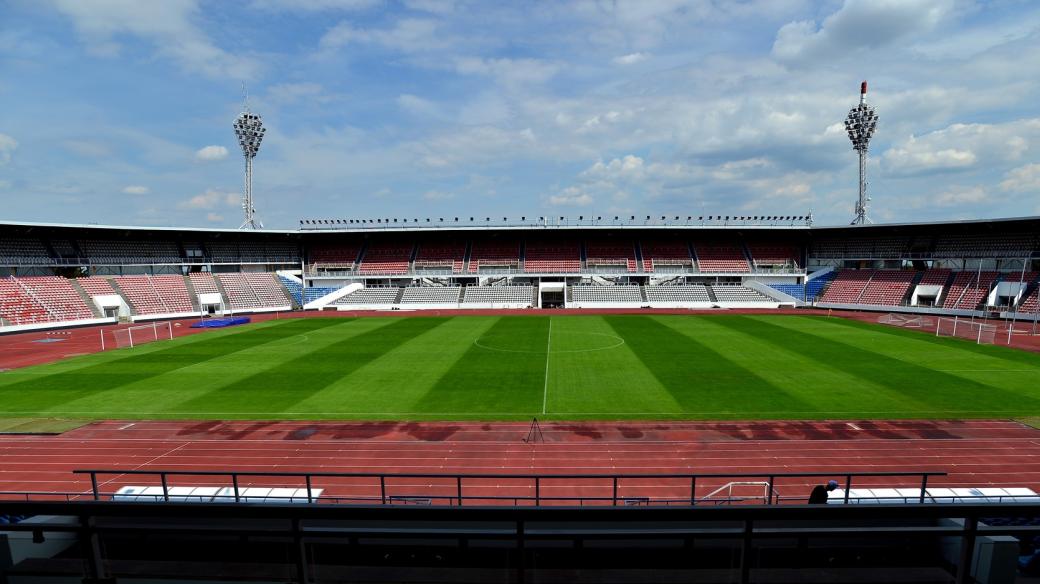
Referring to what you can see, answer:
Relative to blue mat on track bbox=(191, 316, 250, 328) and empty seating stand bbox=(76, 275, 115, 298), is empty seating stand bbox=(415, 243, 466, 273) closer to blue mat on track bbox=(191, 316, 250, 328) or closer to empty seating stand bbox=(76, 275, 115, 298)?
blue mat on track bbox=(191, 316, 250, 328)

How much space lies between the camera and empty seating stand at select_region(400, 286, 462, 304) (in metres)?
55.1

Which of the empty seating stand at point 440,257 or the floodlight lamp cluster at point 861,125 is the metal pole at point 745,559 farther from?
the floodlight lamp cluster at point 861,125

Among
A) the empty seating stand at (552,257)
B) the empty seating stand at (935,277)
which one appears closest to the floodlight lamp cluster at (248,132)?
the empty seating stand at (552,257)

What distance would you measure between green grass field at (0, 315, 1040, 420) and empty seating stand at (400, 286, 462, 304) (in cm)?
2030

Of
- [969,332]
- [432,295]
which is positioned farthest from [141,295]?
[969,332]

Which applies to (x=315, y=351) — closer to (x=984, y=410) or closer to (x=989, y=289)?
(x=984, y=410)

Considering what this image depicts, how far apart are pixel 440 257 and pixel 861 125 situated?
52.8 m

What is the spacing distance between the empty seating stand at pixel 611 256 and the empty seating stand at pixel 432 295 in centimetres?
1670

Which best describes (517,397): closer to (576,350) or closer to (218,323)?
(576,350)

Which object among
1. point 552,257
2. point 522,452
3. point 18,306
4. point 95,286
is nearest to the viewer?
point 522,452

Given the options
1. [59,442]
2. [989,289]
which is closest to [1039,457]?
[59,442]

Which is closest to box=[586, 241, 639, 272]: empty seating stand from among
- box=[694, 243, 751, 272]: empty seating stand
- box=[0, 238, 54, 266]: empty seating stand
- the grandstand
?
the grandstand

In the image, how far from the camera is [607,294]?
54.7 meters

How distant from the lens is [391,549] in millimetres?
3672
